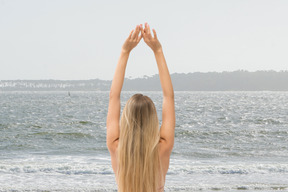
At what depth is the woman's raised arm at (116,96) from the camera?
7.59 feet

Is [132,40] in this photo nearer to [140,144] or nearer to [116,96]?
[116,96]

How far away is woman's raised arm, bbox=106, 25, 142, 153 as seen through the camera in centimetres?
231

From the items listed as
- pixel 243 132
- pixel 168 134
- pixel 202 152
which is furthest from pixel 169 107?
pixel 243 132

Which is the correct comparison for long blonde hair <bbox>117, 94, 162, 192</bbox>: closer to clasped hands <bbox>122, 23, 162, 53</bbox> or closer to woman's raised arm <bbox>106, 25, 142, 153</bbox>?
woman's raised arm <bbox>106, 25, 142, 153</bbox>

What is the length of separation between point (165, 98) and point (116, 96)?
294 millimetres

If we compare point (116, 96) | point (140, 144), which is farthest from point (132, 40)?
point (140, 144)

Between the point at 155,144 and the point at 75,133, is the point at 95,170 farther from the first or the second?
the point at 75,133

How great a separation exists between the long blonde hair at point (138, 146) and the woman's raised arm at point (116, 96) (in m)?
0.13

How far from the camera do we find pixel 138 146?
2.15m

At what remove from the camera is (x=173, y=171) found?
12023mm

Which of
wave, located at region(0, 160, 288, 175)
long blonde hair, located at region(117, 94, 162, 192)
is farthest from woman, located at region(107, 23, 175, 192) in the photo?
wave, located at region(0, 160, 288, 175)

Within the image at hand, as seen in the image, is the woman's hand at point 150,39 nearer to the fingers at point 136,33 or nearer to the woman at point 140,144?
the fingers at point 136,33

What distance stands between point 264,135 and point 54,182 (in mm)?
21346

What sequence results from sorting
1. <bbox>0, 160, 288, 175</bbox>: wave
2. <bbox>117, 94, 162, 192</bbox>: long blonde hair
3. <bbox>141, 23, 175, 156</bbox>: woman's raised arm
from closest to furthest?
1. <bbox>117, 94, 162, 192</bbox>: long blonde hair
2. <bbox>141, 23, 175, 156</bbox>: woman's raised arm
3. <bbox>0, 160, 288, 175</bbox>: wave
